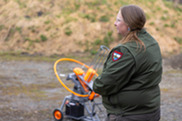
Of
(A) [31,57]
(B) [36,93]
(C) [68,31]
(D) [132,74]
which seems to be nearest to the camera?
(D) [132,74]

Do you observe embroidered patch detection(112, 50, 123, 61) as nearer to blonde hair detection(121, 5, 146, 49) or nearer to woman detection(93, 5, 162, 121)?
woman detection(93, 5, 162, 121)

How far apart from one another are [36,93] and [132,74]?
6262mm

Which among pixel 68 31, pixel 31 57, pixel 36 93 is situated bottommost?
pixel 31 57

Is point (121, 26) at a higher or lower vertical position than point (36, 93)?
higher

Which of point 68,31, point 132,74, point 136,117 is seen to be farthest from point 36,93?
point 68,31

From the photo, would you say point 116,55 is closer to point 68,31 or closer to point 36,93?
point 36,93

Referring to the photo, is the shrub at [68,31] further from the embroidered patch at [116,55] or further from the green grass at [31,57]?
→ the embroidered patch at [116,55]

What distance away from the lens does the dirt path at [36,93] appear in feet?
19.7

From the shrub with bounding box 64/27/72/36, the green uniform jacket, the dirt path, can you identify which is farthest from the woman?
the shrub with bounding box 64/27/72/36

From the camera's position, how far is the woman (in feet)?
6.58

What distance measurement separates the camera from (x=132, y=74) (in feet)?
6.62

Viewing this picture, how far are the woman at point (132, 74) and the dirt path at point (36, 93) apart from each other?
3.86m

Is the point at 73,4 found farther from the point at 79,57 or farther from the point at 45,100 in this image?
the point at 45,100

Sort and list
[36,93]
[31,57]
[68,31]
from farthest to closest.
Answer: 1. [68,31]
2. [31,57]
3. [36,93]
